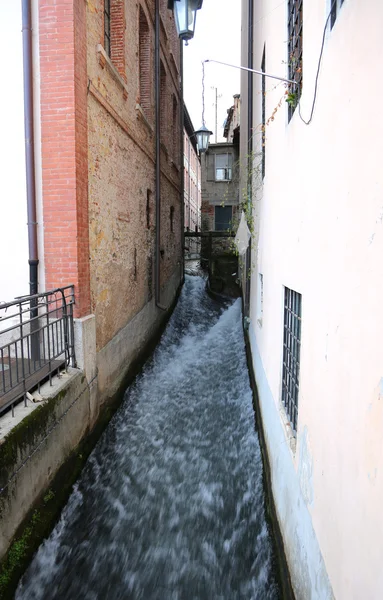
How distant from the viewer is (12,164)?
5.17 meters

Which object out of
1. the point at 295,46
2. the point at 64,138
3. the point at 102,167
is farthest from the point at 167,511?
the point at 295,46

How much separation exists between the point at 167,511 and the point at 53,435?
1634mm

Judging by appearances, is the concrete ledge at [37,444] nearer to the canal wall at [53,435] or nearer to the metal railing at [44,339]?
the canal wall at [53,435]

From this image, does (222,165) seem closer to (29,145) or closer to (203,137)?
(203,137)

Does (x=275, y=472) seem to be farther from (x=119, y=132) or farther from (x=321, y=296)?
(x=119, y=132)

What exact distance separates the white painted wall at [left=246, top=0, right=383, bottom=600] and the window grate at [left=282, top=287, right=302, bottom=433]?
0.22 meters

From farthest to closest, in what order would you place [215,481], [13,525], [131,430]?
[131,430]
[215,481]
[13,525]

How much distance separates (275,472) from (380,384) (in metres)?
3.05

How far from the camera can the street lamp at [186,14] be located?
393 centimetres

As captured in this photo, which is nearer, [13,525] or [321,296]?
[321,296]

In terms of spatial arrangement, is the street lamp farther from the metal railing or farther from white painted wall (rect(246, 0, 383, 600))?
the metal railing

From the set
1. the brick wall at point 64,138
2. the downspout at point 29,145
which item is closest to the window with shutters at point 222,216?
the brick wall at point 64,138

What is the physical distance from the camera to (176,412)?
700 centimetres

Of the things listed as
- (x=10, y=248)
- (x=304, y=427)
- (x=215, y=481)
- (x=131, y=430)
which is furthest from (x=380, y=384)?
(x=131, y=430)
